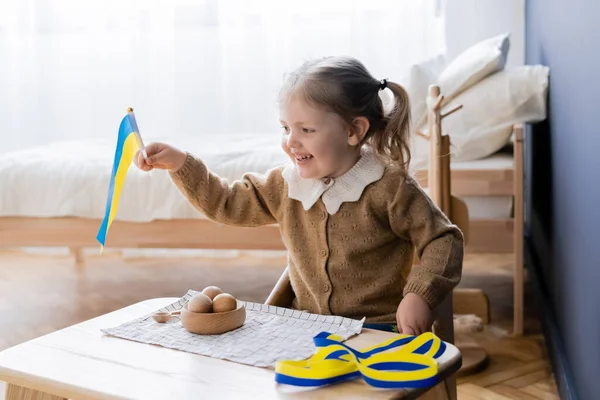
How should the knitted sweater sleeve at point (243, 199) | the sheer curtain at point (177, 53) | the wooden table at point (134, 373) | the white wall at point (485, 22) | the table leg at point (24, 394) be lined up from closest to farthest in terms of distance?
the wooden table at point (134, 373) → the table leg at point (24, 394) → the knitted sweater sleeve at point (243, 199) → the sheer curtain at point (177, 53) → the white wall at point (485, 22)

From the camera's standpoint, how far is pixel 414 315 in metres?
1.12

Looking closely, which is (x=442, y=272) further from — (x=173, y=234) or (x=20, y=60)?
(x=20, y=60)

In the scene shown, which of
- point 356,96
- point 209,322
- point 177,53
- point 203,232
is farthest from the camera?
point 177,53

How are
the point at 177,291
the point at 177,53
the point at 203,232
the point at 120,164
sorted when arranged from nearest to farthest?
1. the point at 120,164
2. the point at 203,232
3. the point at 177,291
4. the point at 177,53

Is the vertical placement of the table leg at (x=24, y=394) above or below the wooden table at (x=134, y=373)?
below

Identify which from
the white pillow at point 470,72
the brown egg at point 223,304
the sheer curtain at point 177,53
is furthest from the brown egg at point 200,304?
the sheer curtain at point 177,53

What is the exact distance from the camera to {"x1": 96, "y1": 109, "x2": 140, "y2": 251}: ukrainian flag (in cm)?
114

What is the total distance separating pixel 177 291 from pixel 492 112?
1.22 m

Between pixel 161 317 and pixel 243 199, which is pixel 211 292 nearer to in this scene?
pixel 161 317

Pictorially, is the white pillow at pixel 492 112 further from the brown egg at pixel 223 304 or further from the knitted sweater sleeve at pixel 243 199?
the brown egg at pixel 223 304

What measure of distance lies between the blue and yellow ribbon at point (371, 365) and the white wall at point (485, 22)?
3005 mm

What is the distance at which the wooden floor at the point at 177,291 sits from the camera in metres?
1.95

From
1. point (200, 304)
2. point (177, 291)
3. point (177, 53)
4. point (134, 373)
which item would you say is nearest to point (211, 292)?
point (200, 304)

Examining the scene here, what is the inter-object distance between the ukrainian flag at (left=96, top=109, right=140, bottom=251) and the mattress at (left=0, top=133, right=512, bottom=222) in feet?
3.73
